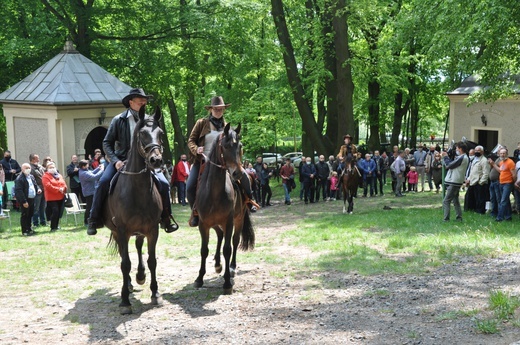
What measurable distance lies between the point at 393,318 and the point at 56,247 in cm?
971

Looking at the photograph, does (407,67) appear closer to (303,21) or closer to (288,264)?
(303,21)

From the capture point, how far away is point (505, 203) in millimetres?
17203

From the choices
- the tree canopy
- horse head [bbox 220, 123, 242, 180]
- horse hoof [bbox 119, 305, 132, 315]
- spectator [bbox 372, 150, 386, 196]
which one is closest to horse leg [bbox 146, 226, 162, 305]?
horse hoof [bbox 119, 305, 132, 315]

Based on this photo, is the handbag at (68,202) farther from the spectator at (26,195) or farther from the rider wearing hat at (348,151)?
the rider wearing hat at (348,151)

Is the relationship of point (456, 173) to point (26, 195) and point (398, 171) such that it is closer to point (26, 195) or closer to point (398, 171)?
point (398, 171)

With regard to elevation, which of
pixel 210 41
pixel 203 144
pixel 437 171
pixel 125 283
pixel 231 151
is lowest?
pixel 125 283

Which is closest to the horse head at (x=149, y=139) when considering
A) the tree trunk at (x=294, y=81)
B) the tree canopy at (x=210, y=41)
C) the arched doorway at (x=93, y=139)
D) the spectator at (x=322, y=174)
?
the tree canopy at (x=210, y=41)

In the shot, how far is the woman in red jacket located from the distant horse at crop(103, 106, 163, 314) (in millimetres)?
9140

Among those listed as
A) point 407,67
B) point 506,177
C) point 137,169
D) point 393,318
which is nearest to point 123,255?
point 137,169

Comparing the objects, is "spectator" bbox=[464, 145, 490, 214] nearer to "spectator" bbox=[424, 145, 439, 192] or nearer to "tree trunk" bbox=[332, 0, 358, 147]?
"tree trunk" bbox=[332, 0, 358, 147]

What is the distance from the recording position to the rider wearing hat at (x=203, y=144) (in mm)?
10904

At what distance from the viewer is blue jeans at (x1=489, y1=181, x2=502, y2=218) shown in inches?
699

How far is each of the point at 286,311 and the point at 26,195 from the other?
36.8 ft

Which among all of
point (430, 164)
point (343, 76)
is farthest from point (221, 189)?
point (430, 164)
